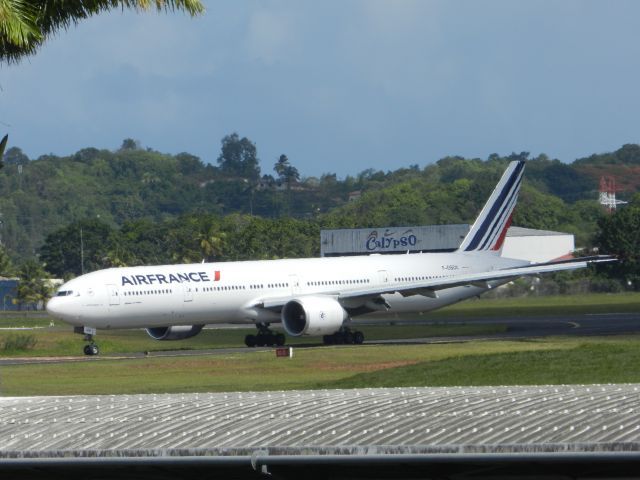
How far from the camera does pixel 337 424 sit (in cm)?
1330

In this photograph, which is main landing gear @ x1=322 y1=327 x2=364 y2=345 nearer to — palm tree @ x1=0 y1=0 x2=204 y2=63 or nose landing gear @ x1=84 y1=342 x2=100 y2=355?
nose landing gear @ x1=84 y1=342 x2=100 y2=355

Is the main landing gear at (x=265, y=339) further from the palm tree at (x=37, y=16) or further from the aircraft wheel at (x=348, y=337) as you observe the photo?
the palm tree at (x=37, y=16)

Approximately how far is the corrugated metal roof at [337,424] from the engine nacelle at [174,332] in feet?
139

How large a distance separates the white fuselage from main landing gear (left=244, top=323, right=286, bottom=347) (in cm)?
72

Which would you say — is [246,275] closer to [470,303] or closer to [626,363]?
[626,363]

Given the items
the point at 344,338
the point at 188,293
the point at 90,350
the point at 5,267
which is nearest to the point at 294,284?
the point at 344,338

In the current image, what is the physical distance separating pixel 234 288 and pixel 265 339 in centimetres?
290

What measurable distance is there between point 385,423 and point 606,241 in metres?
118

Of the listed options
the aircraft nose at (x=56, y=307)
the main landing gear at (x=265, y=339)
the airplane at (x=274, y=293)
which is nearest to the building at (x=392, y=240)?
the airplane at (x=274, y=293)

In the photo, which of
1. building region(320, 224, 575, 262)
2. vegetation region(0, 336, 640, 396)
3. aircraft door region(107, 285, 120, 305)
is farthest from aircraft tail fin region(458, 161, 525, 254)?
building region(320, 224, 575, 262)

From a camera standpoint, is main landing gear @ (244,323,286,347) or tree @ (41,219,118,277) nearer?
main landing gear @ (244,323,286,347)

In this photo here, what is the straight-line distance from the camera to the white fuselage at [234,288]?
54.0m

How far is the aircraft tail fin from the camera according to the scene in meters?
66.5

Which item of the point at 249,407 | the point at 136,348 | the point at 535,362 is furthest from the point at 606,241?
the point at 249,407
